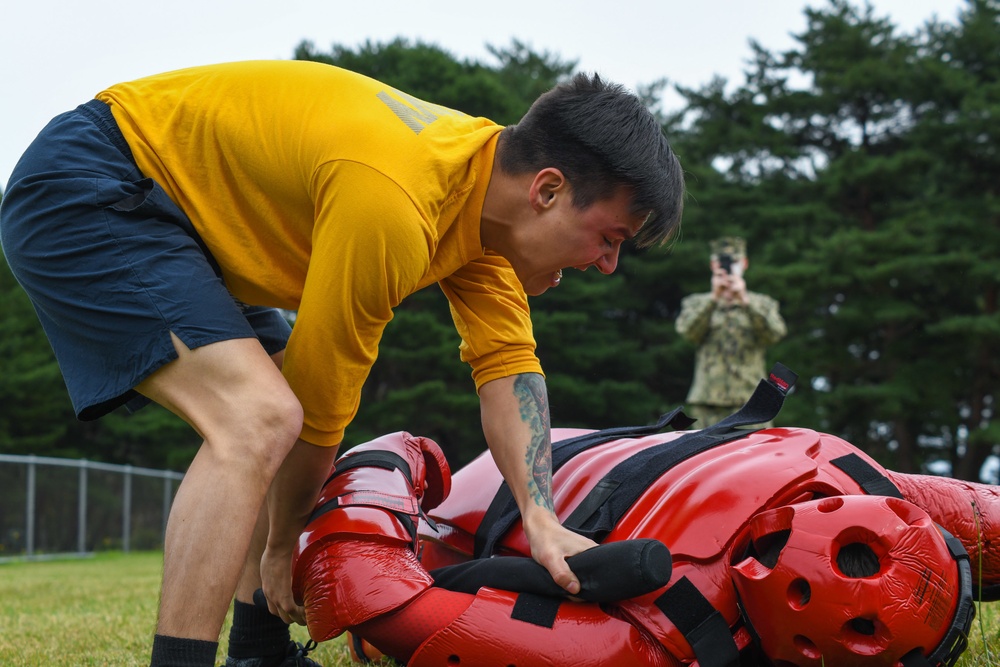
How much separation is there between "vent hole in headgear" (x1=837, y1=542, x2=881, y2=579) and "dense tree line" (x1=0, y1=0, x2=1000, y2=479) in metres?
17.5

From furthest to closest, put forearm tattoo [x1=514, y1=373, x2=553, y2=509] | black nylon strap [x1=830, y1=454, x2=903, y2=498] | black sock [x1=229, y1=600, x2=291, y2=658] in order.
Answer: black sock [x1=229, y1=600, x2=291, y2=658] < forearm tattoo [x1=514, y1=373, x2=553, y2=509] < black nylon strap [x1=830, y1=454, x2=903, y2=498]

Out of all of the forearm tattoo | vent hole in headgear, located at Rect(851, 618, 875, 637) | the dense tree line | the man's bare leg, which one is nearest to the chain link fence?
the dense tree line

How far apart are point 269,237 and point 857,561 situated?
154 centimetres

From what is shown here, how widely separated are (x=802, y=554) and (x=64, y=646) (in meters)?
2.84

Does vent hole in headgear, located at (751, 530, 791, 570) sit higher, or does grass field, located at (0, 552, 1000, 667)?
vent hole in headgear, located at (751, 530, 791, 570)

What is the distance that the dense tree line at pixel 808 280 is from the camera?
19562 millimetres

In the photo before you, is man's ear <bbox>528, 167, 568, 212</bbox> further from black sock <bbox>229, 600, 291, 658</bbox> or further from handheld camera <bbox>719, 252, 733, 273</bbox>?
handheld camera <bbox>719, 252, 733, 273</bbox>

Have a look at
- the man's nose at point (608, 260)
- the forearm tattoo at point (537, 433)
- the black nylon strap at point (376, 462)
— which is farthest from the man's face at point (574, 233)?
the black nylon strap at point (376, 462)

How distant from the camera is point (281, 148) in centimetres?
225

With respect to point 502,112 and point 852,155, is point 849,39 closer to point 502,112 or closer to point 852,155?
point 852,155

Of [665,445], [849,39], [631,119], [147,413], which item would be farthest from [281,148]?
[147,413]

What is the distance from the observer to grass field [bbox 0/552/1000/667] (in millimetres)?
3145

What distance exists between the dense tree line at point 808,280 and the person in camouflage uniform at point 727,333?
9.82m

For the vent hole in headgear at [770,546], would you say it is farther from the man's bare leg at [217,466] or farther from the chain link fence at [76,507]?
the chain link fence at [76,507]
